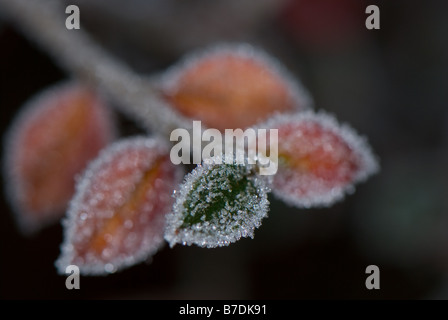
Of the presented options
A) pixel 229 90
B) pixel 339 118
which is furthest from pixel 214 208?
pixel 339 118

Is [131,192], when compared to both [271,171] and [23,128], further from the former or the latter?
[23,128]

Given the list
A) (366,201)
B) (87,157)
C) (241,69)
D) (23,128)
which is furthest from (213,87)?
(366,201)

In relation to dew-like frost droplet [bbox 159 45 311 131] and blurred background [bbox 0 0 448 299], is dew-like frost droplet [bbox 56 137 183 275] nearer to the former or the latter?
dew-like frost droplet [bbox 159 45 311 131]

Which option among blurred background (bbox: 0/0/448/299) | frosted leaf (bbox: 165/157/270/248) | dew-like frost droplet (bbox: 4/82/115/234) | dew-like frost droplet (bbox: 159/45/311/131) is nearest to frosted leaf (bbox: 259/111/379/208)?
frosted leaf (bbox: 165/157/270/248)

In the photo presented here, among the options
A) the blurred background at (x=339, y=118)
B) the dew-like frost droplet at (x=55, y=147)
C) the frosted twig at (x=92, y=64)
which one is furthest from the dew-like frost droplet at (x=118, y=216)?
the blurred background at (x=339, y=118)

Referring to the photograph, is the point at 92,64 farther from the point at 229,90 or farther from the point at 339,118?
the point at 339,118
